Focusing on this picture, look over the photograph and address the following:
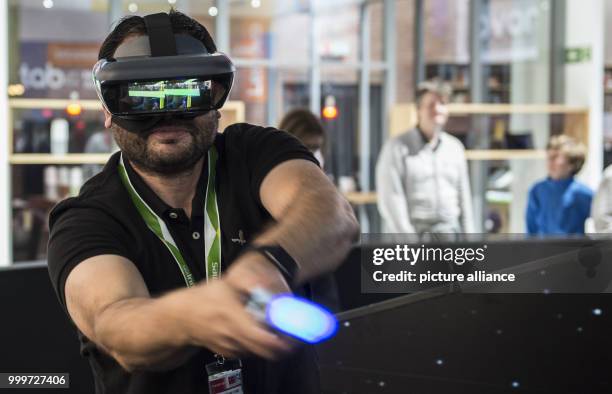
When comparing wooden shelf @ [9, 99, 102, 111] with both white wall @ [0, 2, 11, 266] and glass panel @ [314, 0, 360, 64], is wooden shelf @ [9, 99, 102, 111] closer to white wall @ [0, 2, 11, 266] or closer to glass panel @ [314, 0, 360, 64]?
white wall @ [0, 2, 11, 266]

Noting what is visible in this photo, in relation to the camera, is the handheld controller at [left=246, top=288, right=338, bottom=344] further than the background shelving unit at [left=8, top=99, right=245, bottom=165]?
No

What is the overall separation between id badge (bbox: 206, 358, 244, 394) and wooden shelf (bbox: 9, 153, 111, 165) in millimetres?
6122

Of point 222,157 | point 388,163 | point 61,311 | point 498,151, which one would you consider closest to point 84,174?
point 388,163

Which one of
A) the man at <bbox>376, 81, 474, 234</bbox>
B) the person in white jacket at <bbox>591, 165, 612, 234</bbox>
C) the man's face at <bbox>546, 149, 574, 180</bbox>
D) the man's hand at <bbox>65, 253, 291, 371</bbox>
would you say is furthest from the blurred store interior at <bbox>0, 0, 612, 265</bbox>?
the man's hand at <bbox>65, 253, 291, 371</bbox>

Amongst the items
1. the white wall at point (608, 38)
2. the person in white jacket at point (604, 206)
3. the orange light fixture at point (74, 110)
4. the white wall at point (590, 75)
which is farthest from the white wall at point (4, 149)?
the white wall at point (608, 38)

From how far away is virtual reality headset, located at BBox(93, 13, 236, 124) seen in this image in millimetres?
1586

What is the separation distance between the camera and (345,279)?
2.36 meters

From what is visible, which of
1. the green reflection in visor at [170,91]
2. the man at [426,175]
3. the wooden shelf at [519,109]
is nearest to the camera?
the green reflection in visor at [170,91]

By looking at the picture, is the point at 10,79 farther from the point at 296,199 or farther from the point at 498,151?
the point at 296,199

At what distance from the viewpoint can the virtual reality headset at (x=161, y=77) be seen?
62.4 inches

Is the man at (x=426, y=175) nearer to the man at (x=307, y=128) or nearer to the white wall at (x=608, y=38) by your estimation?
the man at (x=307, y=128)

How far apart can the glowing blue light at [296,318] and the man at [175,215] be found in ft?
0.54

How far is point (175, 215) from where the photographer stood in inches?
68.5

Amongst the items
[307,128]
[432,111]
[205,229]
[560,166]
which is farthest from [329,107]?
[205,229]
